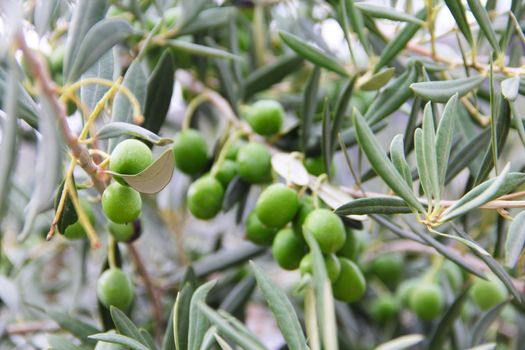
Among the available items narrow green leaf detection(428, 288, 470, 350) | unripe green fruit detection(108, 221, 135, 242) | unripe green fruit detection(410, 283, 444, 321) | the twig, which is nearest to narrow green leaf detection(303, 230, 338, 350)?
unripe green fruit detection(108, 221, 135, 242)

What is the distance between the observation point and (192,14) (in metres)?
1.11

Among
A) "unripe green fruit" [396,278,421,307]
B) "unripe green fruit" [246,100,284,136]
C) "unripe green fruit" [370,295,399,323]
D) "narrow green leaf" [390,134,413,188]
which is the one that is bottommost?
"unripe green fruit" [370,295,399,323]

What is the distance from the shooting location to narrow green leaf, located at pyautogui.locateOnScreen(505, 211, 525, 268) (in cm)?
75

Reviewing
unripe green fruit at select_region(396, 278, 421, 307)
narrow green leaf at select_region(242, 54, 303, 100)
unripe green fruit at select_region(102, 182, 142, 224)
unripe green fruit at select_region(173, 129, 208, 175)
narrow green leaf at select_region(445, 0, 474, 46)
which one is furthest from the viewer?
unripe green fruit at select_region(396, 278, 421, 307)

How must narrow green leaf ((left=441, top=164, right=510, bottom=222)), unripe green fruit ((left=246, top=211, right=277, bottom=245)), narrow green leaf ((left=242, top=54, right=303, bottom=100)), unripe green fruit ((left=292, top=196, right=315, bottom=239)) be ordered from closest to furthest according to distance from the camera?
narrow green leaf ((left=441, top=164, right=510, bottom=222))
unripe green fruit ((left=292, top=196, right=315, bottom=239))
unripe green fruit ((left=246, top=211, right=277, bottom=245))
narrow green leaf ((left=242, top=54, right=303, bottom=100))

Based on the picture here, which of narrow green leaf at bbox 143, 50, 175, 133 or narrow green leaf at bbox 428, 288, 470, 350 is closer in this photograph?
narrow green leaf at bbox 143, 50, 175, 133

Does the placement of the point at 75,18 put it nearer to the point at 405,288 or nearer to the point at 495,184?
the point at 495,184

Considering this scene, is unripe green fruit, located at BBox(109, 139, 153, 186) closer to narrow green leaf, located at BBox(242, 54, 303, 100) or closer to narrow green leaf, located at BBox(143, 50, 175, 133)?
narrow green leaf, located at BBox(143, 50, 175, 133)

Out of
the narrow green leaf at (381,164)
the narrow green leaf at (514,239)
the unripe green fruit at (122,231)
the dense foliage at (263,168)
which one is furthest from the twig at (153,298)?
the narrow green leaf at (514,239)

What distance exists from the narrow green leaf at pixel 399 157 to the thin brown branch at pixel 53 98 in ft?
1.29

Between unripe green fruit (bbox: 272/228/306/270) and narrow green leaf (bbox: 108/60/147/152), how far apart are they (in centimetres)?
31

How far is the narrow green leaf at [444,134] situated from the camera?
76 centimetres

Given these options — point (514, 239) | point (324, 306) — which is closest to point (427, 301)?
point (514, 239)

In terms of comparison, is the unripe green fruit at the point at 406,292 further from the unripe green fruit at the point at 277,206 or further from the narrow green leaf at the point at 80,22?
the narrow green leaf at the point at 80,22
